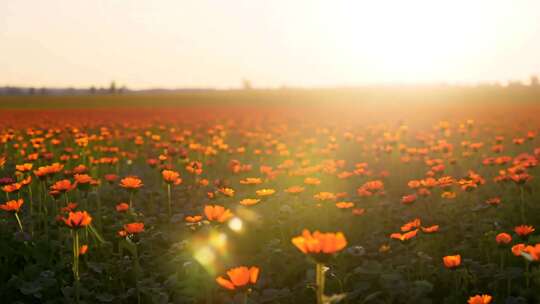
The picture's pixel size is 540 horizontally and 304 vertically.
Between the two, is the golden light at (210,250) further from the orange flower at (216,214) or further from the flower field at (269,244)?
the orange flower at (216,214)

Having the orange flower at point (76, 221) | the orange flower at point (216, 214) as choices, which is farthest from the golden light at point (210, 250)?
the orange flower at point (76, 221)

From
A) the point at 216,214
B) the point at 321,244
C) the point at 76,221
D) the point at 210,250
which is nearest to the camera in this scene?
the point at 321,244

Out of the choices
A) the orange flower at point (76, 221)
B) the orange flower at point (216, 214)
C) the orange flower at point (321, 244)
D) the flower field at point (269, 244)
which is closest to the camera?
the orange flower at point (321, 244)

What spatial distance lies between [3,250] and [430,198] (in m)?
4.63

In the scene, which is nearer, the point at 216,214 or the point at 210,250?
the point at 216,214

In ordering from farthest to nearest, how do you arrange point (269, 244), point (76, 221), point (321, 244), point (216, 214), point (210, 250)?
point (269, 244), point (210, 250), point (216, 214), point (76, 221), point (321, 244)

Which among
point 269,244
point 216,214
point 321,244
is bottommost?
point 269,244

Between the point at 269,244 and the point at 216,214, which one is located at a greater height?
the point at 216,214

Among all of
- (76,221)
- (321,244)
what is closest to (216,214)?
(76,221)

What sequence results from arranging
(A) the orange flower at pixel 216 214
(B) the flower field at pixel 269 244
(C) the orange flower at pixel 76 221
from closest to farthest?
(C) the orange flower at pixel 76 221
(A) the orange flower at pixel 216 214
(B) the flower field at pixel 269 244

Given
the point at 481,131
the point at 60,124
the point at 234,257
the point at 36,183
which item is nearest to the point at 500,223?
the point at 234,257

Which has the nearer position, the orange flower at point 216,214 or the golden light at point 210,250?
the orange flower at point 216,214

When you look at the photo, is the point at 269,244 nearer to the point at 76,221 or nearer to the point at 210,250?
the point at 210,250

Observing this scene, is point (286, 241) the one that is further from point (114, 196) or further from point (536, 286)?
point (114, 196)
